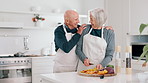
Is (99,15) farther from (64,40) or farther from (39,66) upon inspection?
(39,66)

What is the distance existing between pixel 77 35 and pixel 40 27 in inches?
109

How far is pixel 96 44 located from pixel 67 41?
0.34 meters

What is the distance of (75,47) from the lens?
108 inches

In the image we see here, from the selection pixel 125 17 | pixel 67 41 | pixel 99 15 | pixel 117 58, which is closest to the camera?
pixel 117 58

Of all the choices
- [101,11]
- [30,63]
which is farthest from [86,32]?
[30,63]

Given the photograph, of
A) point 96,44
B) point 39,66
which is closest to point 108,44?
point 96,44

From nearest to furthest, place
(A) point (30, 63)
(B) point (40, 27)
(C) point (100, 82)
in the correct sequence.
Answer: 1. (C) point (100, 82)
2. (A) point (30, 63)
3. (B) point (40, 27)

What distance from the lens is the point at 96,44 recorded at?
2.57 metres

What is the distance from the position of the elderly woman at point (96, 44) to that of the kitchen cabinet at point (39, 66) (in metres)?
2.24

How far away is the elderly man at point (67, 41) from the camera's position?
2595 mm

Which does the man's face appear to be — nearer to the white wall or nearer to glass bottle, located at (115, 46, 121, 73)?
glass bottle, located at (115, 46, 121, 73)

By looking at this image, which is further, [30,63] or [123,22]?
[123,22]

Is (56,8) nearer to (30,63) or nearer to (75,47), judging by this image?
(30,63)

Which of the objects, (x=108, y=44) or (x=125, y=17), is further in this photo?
(x=125, y=17)
